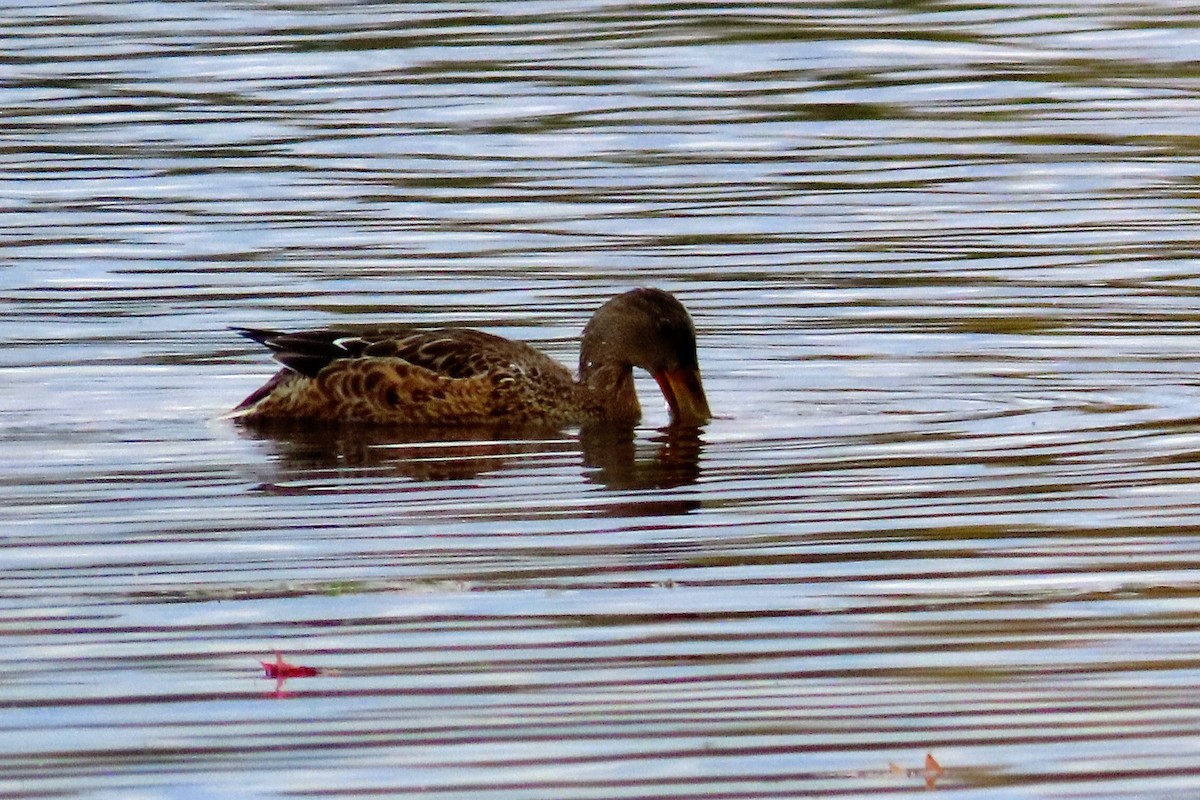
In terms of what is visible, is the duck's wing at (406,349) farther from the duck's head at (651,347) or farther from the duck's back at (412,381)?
the duck's head at (651,347)

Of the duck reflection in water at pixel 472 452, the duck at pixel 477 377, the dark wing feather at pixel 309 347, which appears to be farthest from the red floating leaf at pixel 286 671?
the dark wing feather at pixel 309 347

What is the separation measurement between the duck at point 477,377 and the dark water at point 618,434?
21 cm

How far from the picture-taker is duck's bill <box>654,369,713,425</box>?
11633 mm

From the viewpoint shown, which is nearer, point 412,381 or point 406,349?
point 412,381

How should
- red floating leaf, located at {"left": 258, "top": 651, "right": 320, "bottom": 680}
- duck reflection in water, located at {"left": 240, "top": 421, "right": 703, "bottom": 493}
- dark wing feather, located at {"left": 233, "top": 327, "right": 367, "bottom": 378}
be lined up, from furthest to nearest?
dark wing feather, located at {"left": 233, "top": 327, "right": 367, "bottom": 378} < duck reflection in water, located at {"left": 240, "top": 421, "right": 703, "bottom": 493} < red floating leaf, located at {"left": 258, "top": 651, "right": 320, "bottom": 680}

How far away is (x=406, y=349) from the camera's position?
1192cm

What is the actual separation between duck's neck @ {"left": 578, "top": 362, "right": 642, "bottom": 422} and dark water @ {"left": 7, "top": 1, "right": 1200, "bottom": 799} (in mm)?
263

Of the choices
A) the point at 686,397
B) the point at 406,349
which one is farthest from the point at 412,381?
the point at 686,397

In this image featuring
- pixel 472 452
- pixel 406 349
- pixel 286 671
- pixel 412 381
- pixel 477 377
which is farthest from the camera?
pixel 406 349

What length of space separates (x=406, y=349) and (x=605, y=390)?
0.83m

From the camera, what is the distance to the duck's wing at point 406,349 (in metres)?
11.7

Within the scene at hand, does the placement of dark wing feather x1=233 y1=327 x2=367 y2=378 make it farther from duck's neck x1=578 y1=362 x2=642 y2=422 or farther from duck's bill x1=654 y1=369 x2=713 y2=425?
duck's bill x1=654 y1=369 x2=713 y2=425

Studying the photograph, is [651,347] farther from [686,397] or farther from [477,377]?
[477,377]

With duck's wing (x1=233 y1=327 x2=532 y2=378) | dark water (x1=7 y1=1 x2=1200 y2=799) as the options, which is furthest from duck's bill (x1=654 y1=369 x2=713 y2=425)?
duck's wing (x1=233 y1=327 x2=532 y2=378)
